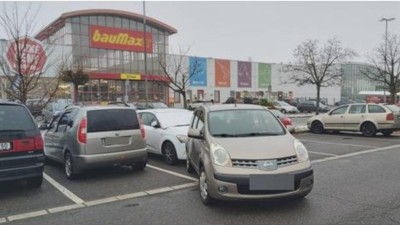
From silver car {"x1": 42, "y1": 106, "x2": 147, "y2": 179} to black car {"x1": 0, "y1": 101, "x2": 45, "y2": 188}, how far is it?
1056mm

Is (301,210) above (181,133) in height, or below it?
below

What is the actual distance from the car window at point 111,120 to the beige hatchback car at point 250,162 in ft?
7.78

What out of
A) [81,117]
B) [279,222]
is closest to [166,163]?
[81,117]

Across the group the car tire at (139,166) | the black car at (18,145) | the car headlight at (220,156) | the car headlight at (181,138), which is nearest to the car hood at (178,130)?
the car headlight at (181,138)

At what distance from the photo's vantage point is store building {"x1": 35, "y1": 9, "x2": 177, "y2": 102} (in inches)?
1662

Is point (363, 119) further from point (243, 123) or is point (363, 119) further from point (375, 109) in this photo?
point (243, 123)

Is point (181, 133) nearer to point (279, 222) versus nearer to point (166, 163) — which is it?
point (166, 163)

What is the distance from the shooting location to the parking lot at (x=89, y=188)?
20.1 feet

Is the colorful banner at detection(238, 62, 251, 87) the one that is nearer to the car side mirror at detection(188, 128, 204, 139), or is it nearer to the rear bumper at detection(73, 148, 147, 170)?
the rear bumper at detection(73, 148, 147, 170)

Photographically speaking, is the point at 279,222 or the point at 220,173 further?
the point at 220,173

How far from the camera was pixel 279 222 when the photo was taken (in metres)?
5.05

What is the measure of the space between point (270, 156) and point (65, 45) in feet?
126

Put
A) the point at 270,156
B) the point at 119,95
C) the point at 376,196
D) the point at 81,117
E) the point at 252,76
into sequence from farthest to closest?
the point at 252,76
the point at 119,95
the point at 81,117
the point at 376,196
the point at 270,156

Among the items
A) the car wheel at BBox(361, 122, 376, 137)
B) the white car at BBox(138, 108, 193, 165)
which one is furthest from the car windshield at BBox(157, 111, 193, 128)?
the car wheel at BBox(361, 122, 376, 137)
